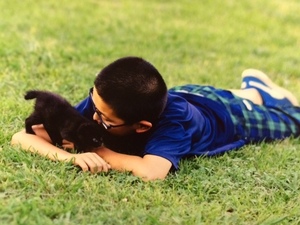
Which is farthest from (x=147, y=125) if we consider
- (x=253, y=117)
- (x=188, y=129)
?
(x=253, y=117)

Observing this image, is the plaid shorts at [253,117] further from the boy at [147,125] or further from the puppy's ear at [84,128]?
the puppy's ear at [84,128]

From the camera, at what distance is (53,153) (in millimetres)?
3393

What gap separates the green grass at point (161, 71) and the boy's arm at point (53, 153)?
0.05 meters

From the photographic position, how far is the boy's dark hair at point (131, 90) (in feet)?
10.7

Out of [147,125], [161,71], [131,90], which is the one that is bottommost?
[161,71]

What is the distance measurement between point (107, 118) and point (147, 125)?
0.24m

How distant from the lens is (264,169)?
3.72m

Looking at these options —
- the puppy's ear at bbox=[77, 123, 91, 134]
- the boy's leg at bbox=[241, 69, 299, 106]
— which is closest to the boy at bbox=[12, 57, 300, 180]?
the puppy's ear at bbox=[77, 123, 91, 134]

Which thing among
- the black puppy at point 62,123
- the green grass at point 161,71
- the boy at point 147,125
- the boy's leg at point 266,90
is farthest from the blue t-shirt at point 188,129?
the boy's leg at point 266,90

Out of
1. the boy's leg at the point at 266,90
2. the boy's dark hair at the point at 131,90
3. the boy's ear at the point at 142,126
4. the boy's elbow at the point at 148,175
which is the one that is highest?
the boy's dark hair at the point at 131,90

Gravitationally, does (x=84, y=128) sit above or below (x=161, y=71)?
above

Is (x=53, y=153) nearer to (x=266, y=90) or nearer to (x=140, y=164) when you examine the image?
(x=140, y=164)

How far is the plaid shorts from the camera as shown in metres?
4.17

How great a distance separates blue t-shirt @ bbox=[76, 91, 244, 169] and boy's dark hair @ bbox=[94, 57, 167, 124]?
0.56ft
